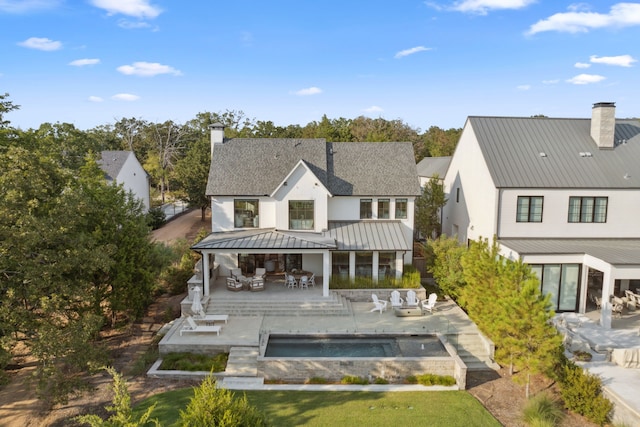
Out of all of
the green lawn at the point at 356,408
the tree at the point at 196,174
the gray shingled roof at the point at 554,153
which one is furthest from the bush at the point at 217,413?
the tree at the point at 196,174

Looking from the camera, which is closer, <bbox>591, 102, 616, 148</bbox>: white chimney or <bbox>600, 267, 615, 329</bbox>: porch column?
<bbox>600, 267, 615, 329</bbox>: porch column

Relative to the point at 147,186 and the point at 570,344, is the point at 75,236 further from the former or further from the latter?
the point at 147,186

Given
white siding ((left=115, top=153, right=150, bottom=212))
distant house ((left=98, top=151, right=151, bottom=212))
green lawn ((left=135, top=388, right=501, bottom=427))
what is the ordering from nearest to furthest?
green lawn ((left=135, top=388, right=501, bottom=427))
distant house ((left=98, top=151, right=151, bottom=212))
white siding ((left=115, top=153, right=150, bottom=212))

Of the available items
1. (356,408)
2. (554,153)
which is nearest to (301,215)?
(356,408)

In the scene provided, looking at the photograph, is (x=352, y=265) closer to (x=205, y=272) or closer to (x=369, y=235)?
(x=369, y=235)

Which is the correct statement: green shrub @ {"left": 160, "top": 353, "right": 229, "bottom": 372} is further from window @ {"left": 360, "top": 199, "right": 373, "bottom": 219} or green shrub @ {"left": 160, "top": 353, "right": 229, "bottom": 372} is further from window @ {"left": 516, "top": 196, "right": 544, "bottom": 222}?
window @ {"left": 516, "top": 196, "right": 544, "bottom": 222}

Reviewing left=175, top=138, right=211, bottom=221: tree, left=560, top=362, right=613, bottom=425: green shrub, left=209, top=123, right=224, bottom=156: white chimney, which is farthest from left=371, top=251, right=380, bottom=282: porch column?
left=175, top=138, right=211, bottom=221: tree

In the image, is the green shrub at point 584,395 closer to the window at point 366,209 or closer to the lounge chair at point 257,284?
the window at point 366,209
